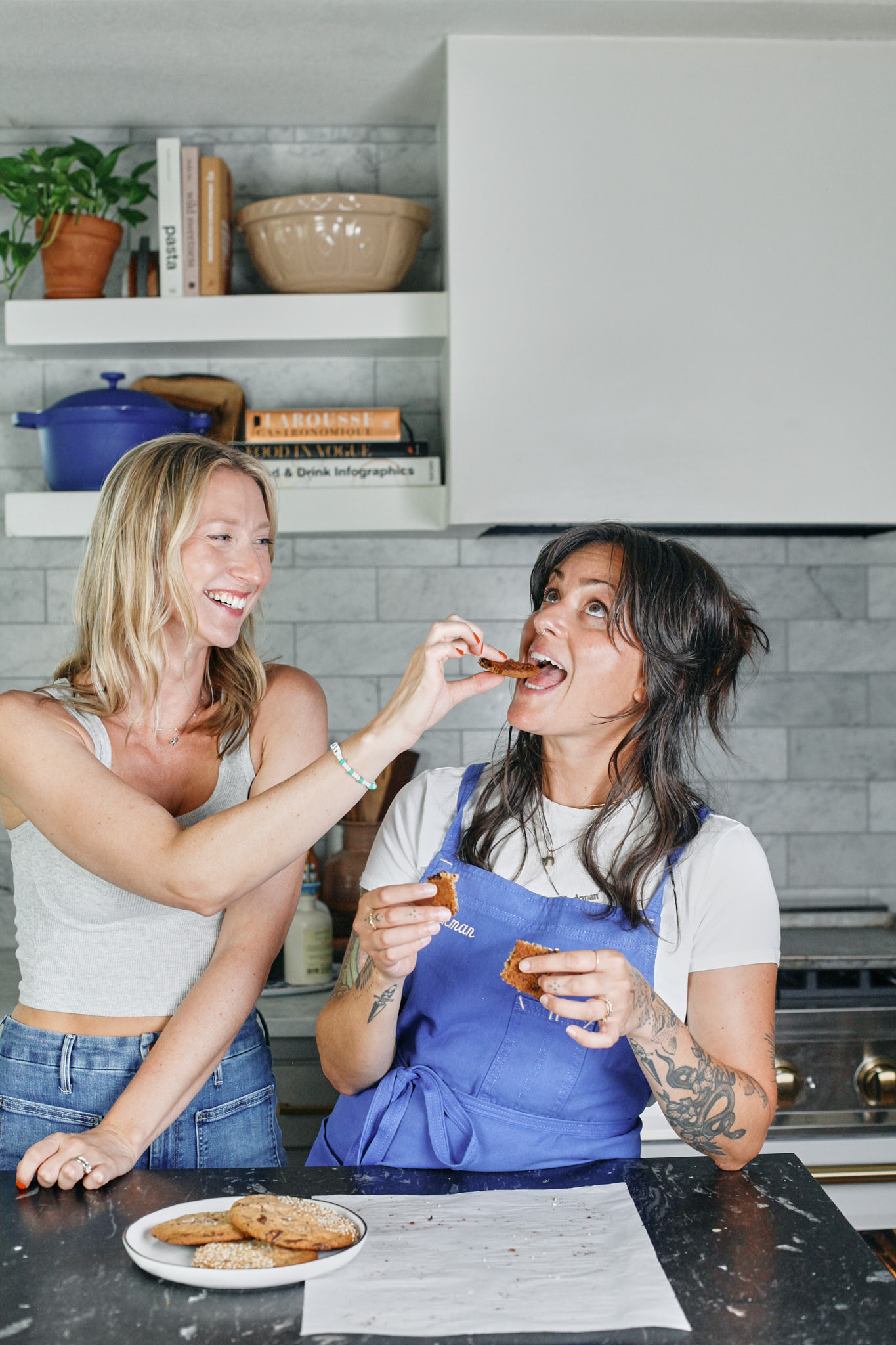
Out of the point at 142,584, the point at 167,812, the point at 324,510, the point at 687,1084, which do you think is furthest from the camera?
the point at 324,510

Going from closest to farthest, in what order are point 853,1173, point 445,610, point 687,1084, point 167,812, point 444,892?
point 687,1084 → point 444,892 → point 167,812 → point 853,1173 → point 445,610

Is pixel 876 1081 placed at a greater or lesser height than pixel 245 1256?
lesser

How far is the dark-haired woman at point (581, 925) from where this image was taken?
50.5 inches

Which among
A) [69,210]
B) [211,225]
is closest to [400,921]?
[211,225]

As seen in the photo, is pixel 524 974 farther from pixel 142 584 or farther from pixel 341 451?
pixel 341 451

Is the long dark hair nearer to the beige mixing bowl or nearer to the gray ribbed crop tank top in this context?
the gray ribbed crop tank top

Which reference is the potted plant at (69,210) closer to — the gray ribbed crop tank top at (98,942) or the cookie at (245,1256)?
the gray ribbed crop tank top at (98,942)

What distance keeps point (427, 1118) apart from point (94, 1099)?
1.54 ft

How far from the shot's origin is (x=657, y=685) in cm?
158

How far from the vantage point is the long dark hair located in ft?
5.12

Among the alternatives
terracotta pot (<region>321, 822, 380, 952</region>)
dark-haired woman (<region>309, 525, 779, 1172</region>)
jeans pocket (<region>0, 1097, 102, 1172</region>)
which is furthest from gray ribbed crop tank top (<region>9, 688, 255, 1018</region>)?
terracotta pot (<region>321, 822, 380, 952</region>)

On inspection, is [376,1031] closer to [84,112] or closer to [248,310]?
[248,310]

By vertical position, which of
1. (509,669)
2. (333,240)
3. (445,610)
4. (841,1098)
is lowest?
(841,1098)

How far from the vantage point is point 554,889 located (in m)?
1.50
